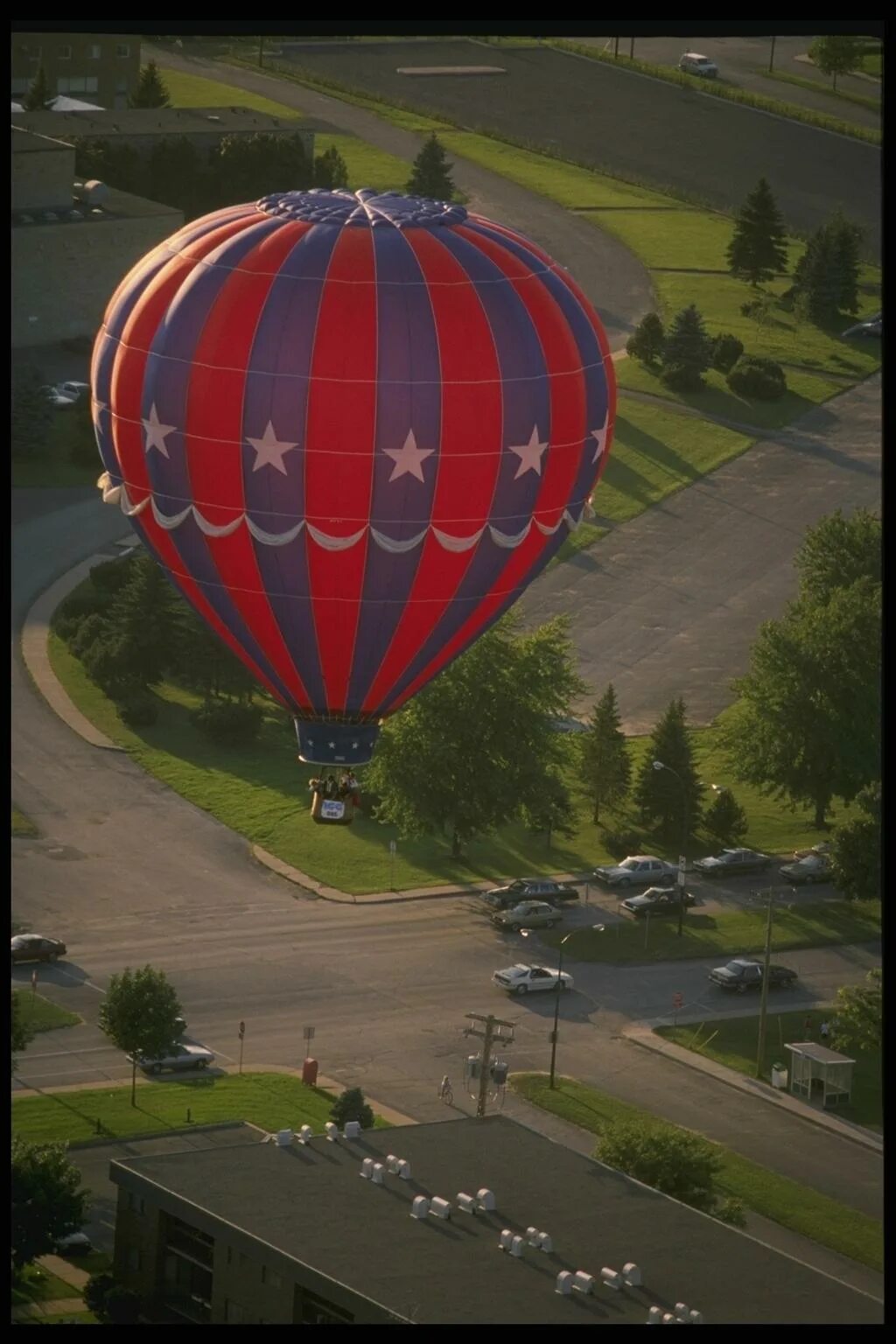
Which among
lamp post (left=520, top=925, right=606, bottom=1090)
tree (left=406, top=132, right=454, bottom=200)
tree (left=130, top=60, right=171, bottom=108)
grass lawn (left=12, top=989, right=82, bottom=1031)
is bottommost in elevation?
grass lawn (left=12, top=989, right=82, bottom=1031)

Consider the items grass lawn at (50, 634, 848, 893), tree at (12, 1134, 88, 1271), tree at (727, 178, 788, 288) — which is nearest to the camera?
tree at (12, 1134, 88, 1271)

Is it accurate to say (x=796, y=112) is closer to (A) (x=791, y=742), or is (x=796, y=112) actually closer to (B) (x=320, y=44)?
(B) (x=320, y=44)

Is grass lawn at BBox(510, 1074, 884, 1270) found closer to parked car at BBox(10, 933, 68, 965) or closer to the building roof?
the building roof

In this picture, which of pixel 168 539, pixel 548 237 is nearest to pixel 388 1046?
pixel 168 539

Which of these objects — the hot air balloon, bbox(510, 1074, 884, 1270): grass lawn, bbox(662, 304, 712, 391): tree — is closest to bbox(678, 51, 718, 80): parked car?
bbox(662, 304, 712, 391): tree

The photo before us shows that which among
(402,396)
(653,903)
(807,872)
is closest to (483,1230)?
(402,396)

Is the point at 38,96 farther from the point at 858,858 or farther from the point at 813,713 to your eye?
the point at 858,858
